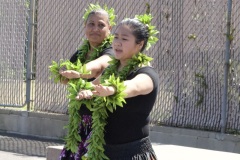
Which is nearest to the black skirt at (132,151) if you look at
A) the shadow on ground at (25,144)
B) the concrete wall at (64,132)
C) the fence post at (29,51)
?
the concrete wall at (64,132)

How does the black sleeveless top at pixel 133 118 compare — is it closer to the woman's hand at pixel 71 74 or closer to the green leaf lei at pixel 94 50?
the woman's hand at pixel 71 74

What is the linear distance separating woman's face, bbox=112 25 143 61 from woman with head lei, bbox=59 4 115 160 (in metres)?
0.38

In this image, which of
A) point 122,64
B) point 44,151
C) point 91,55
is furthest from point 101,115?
point 44,151

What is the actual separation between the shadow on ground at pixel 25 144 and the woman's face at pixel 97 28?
14.7ft

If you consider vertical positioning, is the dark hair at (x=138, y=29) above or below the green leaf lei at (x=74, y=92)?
above

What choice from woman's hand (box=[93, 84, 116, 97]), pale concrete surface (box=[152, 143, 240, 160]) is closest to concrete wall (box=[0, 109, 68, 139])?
pale concrete surface (box=[152, 143, 240, 160])

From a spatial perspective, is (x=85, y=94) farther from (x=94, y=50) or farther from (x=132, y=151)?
(x=94, y=50)

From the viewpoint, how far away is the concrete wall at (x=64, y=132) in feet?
27.2

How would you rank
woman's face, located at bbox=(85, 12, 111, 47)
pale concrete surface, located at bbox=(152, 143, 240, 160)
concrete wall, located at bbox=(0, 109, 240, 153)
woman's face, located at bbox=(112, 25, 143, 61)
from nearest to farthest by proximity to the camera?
woman's face, located at bbox=(112, 25, 143, 61) → woman's face, located at bbox=(85, 12, 111, 47) → pale concrete surface, located at bbox=(152, 143, 240, 160) → concrete wall, located at bbox=(0, 109, 240, 153)

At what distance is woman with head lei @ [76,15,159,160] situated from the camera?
3719 mm

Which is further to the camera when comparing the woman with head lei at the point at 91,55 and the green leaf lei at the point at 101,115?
the woman with head lei at the point at 91,55

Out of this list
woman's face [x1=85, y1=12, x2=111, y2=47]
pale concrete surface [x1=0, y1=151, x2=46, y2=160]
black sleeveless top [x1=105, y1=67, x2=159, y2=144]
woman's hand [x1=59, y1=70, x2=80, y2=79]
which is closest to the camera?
black sleeveless top [x1=105, y1=67, x2=159, y2=144]

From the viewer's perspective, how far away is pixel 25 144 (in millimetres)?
9750

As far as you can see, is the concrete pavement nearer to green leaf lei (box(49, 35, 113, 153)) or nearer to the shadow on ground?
the shadow on ground
